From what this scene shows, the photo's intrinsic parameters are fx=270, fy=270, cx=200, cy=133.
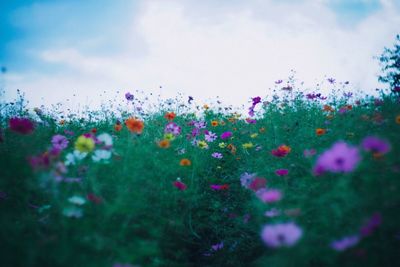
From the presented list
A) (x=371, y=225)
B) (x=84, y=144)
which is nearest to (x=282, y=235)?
(x=371, y=225)

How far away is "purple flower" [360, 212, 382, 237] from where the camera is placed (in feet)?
4.92

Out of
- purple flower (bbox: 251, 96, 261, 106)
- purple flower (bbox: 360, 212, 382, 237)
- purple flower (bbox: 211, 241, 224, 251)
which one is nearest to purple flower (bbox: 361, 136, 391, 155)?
purple flower (bbox: 360, 212, 382, 237)

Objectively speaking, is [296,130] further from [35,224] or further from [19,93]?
[19,93]

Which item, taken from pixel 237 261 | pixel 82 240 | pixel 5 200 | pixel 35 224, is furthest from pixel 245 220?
pixel 5 200

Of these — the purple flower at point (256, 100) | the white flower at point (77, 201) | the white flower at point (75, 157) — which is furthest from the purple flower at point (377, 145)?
the purple flower at point (256, 100)

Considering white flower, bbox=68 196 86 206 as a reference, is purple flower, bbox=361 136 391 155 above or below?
above

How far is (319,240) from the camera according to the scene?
5.79 feet

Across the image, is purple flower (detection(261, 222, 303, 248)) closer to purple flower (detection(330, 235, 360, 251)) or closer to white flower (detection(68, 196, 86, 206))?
purple flower (detection(330, 235, 360, 251))

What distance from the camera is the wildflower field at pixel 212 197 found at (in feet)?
5.26

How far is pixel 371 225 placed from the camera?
151 cm

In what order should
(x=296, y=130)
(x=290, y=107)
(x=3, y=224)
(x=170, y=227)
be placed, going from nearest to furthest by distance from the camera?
(x=3, y=224) < (x=170, y=227) < (x=296, y=130) < (x=290, y=107)

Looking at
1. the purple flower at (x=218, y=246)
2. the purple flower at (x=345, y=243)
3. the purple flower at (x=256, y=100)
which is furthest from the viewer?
the purple flower at (x=256, y=100)

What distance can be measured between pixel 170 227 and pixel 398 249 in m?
1.80

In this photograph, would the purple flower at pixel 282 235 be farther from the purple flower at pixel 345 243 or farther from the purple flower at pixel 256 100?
the purple flower at pixel 256 100
